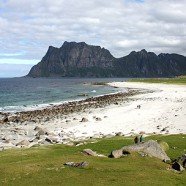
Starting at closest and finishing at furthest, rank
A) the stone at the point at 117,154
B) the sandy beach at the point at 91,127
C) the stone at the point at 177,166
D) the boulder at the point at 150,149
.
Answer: the stone at the point at 177,166 → the boulder at the point at 150,149 → the stone at the point at 117,154 → the sandy beach at the point at 91,127

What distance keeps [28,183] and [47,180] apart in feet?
3.91

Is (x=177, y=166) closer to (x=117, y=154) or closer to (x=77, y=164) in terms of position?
(x=117, y=154)

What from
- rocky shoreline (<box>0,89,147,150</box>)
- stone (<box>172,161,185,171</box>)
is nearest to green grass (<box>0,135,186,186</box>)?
stone (<box>172,161,185,171</box>)

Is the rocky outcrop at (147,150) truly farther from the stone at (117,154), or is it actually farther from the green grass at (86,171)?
the green grass at (86,171)

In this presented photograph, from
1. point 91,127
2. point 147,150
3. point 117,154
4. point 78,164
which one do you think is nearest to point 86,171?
point 78,164

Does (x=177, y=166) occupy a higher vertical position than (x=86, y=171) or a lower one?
lower

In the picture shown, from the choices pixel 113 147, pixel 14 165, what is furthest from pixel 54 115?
pixel 14 165

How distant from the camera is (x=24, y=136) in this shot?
52.4 metres

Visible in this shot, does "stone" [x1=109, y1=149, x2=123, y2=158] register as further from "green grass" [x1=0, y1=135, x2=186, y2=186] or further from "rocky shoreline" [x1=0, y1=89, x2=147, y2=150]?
"rocky shoreline" [x1=0, y1=89, x2=147, y2=150]

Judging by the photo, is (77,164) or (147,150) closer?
(77,164)

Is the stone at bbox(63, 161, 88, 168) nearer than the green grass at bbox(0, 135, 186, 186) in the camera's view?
No

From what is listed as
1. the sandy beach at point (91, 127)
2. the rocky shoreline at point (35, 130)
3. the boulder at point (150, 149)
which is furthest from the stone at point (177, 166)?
the sandy beach at point (91, 127)

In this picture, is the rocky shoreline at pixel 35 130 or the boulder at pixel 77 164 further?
the rocky shoreline at pixel 35 130

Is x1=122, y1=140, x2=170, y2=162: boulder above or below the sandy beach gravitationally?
above
